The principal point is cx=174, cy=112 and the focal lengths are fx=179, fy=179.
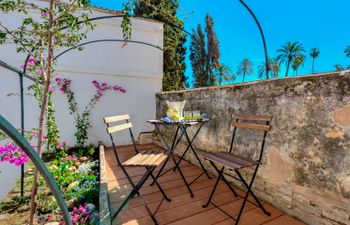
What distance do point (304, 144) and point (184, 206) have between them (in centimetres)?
136

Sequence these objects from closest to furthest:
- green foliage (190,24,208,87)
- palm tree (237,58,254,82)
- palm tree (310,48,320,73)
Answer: green foliage (190,24,208,87) < palm tree (310,48,320,73) < palm tree (237,58,254,82)

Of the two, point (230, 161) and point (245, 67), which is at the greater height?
point (245, 67)

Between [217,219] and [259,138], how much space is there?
993 millimetres

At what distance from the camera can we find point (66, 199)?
217cm

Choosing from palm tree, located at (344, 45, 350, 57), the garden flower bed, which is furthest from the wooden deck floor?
palm tree, located at (344, 45, 350, 57)

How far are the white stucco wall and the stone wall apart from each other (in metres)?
2.96

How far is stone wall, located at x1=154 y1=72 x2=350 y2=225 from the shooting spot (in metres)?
1.45

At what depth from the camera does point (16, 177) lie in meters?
3.10

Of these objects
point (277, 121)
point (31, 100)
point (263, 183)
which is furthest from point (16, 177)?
point (277, 121)

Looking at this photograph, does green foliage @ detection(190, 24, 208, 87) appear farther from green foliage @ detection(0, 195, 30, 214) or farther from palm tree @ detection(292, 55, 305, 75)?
palm tree @ detection(292, 55, 305, 75)

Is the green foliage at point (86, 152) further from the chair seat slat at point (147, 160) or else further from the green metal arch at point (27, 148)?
the green metal arch at point (27, 148)

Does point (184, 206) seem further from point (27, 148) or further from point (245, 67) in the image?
point (245, 67)

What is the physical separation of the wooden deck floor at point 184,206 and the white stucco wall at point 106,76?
6.90ft

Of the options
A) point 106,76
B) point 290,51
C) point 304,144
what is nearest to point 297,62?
point 290,51
